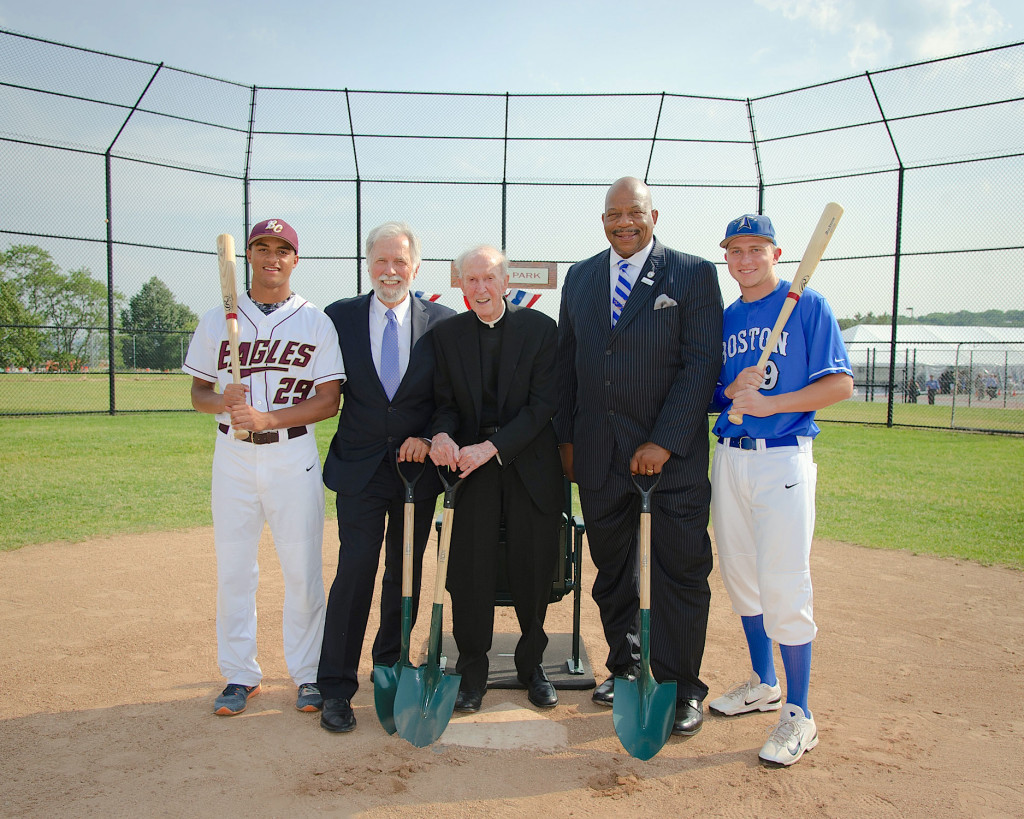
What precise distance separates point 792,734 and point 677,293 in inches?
80.6

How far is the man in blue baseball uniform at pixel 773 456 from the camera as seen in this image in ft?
10.4

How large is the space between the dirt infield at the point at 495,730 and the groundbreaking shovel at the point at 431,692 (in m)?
0.09

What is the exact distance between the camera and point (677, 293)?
3.47 m

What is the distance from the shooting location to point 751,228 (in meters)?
3.31

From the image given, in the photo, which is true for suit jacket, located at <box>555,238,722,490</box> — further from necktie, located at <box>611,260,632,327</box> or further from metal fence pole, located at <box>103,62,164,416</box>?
metal fence pole, located at <box>103,62,164,416</box>

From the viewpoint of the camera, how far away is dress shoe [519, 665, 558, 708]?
3594mm

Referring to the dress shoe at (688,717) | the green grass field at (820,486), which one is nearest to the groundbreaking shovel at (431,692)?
the dress shoe at (688,717)

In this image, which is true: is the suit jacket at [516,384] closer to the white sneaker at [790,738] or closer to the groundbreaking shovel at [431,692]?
the groundbreaking shovel at [431,692]

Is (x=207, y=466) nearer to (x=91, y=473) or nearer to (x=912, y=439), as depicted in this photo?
(x=91, y=473)

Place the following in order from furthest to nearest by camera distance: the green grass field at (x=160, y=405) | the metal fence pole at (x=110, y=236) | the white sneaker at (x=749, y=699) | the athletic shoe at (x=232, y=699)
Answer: the green grass field at (x=160, y=405) < the metal fence pole at (x=110, y=236) < the white sneaker at (x=749, y=699) < the athletic shoe at (x=232, y=699)

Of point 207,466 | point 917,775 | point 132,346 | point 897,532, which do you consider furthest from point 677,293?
point 132,346

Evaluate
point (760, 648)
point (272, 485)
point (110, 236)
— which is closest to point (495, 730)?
point (760, 648)

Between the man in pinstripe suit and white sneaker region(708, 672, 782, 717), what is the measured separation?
13 centimetres

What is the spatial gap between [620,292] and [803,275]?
87 centimetres
